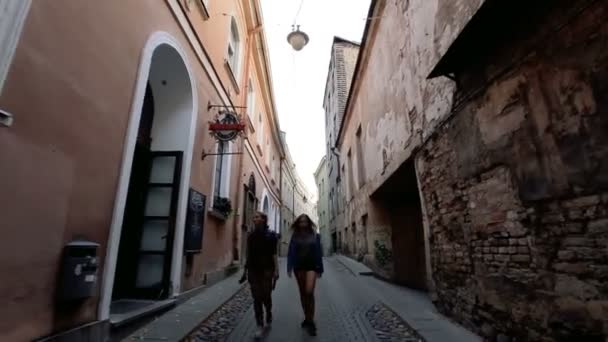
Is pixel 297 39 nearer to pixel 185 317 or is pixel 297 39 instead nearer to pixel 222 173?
pixel 222 173

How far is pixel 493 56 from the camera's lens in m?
3.44

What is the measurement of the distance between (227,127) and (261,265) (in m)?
3.28

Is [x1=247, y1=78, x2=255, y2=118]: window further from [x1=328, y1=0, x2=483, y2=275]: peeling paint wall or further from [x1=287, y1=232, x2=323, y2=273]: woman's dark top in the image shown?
[x1=287, y1=232, x2=323, y2=273]: woman's dark top

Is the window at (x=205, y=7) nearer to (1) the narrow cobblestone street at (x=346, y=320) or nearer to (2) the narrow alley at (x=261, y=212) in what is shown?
(2) the narrow alley at (x=261, y=212)

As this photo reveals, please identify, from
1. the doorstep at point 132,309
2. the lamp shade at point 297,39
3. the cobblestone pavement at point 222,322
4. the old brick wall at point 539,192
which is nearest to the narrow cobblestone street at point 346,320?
the cobblestone pavement at point 222,322

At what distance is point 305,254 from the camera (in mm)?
3996

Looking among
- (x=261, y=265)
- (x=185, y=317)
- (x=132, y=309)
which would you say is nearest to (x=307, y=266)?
(x=261, y=265)

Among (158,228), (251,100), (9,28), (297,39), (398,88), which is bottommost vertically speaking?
(158,228)

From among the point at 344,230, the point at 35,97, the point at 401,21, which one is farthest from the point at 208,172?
the point at 344,230

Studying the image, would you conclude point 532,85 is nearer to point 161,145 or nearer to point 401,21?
point 401,21

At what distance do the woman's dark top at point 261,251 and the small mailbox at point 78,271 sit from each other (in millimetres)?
1679

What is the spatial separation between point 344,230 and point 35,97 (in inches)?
623

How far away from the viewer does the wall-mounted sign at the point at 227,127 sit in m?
6.20

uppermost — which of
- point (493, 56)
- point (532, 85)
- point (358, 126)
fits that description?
point (358, 126)
